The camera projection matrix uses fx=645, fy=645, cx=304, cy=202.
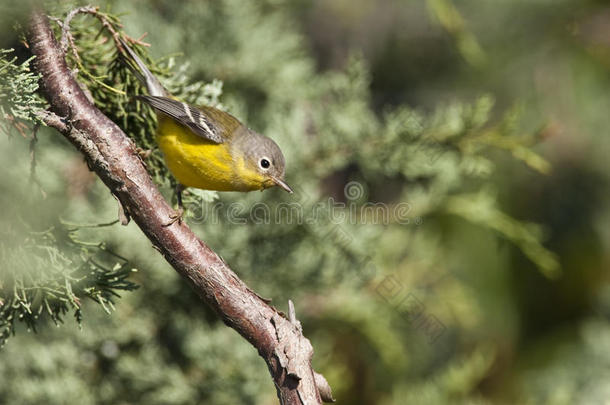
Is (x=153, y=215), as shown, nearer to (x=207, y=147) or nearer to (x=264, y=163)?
(x=207, y=147)

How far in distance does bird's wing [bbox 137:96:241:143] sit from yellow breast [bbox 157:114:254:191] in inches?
1.3

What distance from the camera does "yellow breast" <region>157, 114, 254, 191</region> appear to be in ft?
7.44

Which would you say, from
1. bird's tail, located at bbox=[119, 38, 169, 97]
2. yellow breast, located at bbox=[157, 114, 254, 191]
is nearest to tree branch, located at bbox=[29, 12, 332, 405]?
bird's tail, located at bbox=[119, 38, 169, 97]

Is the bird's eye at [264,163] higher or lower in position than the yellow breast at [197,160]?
higher

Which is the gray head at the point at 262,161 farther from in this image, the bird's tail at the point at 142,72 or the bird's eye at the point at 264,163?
the bird's tail at the point at 142,72

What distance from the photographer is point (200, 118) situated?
8.36 ft

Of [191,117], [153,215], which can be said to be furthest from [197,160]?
[153,215]

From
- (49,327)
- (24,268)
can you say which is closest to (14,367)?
(49,327)

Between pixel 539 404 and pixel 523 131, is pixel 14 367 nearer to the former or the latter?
pixel 539 404

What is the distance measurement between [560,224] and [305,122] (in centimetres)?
197

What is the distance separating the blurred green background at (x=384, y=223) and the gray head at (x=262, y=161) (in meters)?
0.27

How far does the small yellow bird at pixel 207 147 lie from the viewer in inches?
87.0

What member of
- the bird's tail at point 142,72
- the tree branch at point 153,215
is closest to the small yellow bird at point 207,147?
the bird's tail at point 142,72

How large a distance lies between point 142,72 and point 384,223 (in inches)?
77.1
